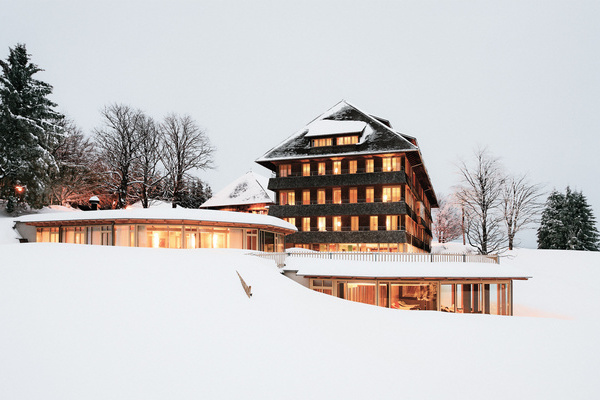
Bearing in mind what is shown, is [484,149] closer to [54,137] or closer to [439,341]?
[439,341]

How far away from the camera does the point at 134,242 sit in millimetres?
26797

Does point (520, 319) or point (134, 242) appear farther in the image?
point (134, 242)

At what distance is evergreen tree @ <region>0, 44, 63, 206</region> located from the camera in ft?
114

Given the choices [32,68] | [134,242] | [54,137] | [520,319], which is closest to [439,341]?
[520,319]

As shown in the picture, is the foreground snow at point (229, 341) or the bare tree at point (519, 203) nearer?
the foreground snow at point (229, 341)

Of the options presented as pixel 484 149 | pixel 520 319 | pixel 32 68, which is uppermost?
pixel 32 68

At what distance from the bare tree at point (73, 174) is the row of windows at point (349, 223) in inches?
1028

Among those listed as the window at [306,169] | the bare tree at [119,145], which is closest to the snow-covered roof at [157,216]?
the window at [306,169]

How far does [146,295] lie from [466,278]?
18.6 meters

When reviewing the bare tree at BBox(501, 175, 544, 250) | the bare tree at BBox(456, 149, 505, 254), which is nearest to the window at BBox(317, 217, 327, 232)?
the bare tree at BBox(456, 149, 505, 254)

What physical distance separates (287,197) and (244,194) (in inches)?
403

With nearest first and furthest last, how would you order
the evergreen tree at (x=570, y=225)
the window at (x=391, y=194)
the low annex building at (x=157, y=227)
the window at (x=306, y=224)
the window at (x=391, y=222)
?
the low annex building at (x=157, y=227)
the window at (x=391, y=222)
the window at (x=391, y=194)
the window at (x=306, y=224)
the evergreen tree at (x=570, y=225)

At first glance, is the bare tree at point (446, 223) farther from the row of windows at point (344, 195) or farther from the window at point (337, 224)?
the window at point (337, 224)

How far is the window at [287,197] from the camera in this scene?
1695 inches
